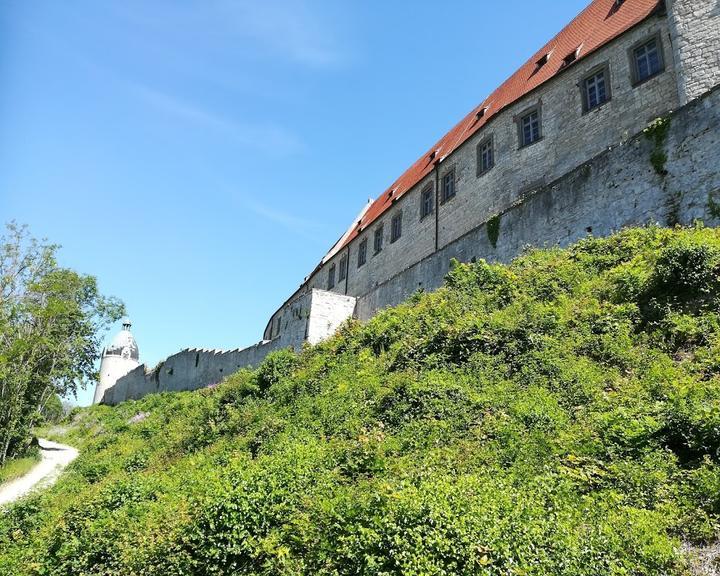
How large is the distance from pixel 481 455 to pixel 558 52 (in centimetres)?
1912

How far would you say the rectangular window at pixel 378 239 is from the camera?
29750mm

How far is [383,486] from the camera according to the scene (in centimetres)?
593

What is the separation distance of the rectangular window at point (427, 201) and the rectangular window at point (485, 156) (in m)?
3.40

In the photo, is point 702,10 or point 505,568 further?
point 702,10

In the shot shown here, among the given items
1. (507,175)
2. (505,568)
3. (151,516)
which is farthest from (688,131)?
(151,516)

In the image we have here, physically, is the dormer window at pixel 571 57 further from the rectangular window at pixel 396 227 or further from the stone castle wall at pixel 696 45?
the rectangular window at pixel 396 227

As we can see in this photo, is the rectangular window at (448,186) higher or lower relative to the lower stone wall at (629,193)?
higher

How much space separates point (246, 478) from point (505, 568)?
3.74 m

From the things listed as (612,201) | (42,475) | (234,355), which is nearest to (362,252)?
(234,355)

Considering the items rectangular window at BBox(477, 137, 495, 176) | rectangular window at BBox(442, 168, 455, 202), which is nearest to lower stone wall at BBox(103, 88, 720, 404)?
rectangular window at BBox(477, 137, 495, 176)

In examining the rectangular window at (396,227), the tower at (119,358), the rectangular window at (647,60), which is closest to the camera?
the rectangular window at (647,60)

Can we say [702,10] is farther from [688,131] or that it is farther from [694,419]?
[694,419]

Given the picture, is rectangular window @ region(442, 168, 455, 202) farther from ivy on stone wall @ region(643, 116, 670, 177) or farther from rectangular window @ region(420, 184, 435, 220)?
ivy on stone wall @ region(643, 116, 670, 177)

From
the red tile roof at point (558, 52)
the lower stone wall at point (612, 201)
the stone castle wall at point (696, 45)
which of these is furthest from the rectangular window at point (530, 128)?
the stone castle wall at point (696, 45)
